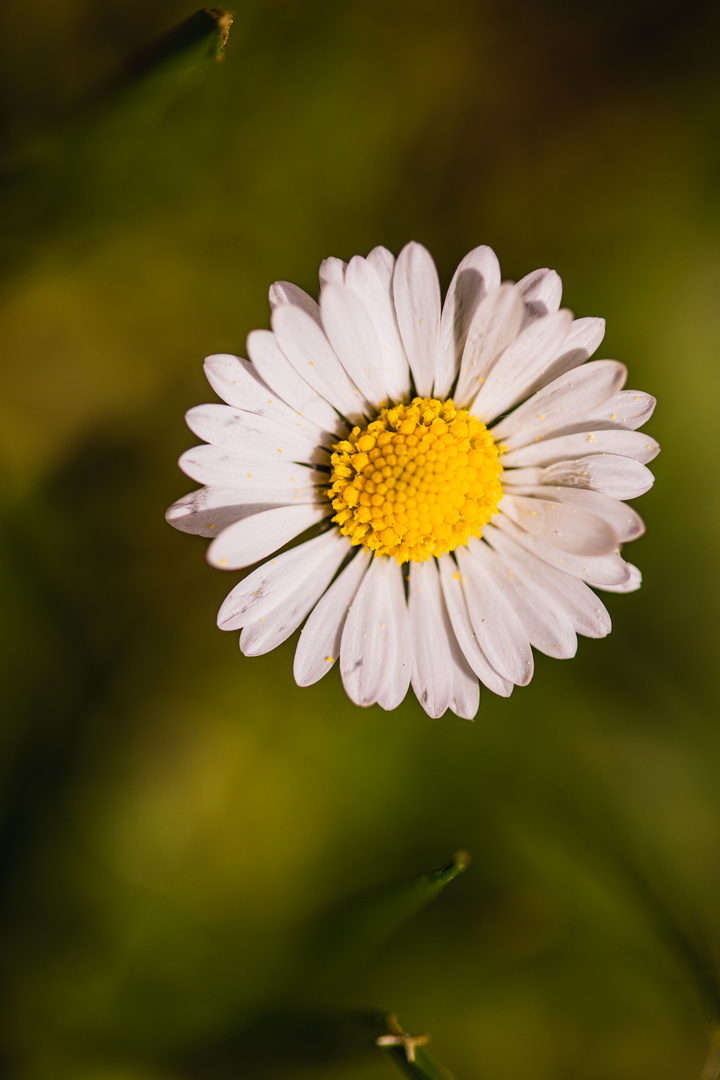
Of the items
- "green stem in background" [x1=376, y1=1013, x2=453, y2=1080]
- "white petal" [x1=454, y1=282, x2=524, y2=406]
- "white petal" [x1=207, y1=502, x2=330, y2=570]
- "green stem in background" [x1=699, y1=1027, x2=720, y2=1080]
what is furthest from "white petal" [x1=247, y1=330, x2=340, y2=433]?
"green stem in background" [x1=699, y1=1027, x2=720, y2=1080]

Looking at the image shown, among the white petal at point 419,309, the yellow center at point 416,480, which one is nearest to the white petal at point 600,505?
the yellow center at point 416,480

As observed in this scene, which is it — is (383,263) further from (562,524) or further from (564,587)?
(564,587)

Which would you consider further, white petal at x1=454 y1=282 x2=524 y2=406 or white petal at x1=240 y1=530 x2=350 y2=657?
white petal at x1=240 y1=530 x2=350 y2=657

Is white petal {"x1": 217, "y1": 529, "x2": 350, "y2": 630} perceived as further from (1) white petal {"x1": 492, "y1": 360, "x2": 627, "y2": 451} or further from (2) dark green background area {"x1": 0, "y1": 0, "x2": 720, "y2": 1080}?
(2) dark green background area {"x1": 0, "y1": 0, "x2": 720, "y2": 1080}

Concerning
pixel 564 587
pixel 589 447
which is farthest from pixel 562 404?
pixel 564 587

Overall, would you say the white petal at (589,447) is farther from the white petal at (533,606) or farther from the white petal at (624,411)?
the white petal at (533,606)

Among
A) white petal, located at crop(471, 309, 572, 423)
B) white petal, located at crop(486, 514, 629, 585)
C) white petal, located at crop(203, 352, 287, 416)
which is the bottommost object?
white petal, located at crop(486, 514, 629, 585)
